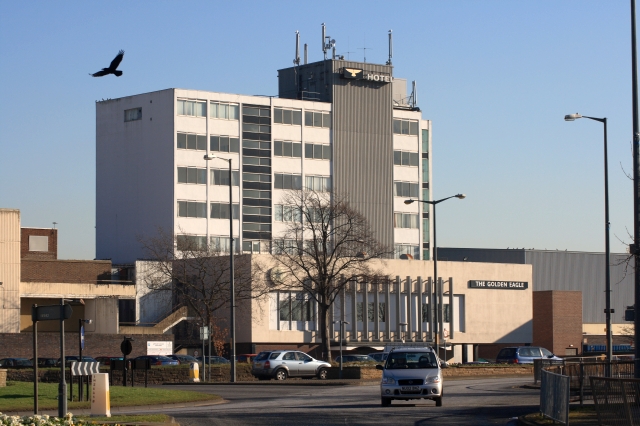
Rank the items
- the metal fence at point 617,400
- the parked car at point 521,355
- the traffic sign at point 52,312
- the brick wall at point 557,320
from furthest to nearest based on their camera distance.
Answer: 1. the brick wall at point 557,320
2. the parked car at point 521,355
3. the traffic sign at point 52,312
4. the metal fence at point 617,400

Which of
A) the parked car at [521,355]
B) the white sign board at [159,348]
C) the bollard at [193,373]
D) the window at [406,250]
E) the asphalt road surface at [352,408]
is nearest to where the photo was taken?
the asphalt road surface at [352,408]

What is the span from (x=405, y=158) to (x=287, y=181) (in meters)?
13.0

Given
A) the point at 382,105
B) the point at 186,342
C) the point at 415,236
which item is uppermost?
the point at 382,105

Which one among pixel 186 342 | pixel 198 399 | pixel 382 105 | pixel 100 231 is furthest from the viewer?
pixel 382 105

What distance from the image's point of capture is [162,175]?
90.8 m

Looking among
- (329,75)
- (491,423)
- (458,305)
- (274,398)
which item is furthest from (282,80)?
(491,423)

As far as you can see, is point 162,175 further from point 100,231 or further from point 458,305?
point 458,305

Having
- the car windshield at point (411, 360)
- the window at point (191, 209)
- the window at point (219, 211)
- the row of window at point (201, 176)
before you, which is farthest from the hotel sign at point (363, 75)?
the car windshield at point (411, 360)

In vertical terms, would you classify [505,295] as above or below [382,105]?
below

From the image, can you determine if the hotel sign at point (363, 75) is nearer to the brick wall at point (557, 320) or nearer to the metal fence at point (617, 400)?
the brick wall at point (557, 320)

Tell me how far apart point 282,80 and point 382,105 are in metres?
10.3

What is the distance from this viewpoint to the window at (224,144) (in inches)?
3650

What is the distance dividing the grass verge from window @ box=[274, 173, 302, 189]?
205ft

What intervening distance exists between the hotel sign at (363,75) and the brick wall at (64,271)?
31.7 m
